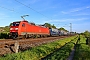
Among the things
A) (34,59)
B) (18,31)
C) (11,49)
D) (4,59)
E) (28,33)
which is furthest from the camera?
(28,33)

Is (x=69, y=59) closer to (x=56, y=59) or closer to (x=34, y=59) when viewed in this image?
(x=56, y=59)

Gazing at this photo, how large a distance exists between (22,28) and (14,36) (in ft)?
8.17

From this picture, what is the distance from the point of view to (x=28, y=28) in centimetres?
3569

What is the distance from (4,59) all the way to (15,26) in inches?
832

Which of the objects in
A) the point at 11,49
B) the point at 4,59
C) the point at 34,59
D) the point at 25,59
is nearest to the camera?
the point at 4,59

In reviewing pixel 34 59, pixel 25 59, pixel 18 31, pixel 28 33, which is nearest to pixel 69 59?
pixel 34 59

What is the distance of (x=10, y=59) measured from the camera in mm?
10555

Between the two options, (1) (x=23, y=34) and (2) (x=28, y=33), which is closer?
(1) (x=23, y=34)

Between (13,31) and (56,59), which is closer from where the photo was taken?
(56,59)

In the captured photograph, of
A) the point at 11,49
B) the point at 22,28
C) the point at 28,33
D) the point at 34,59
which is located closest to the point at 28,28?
the point at 28,33

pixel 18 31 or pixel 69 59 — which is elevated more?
pixel 18 31

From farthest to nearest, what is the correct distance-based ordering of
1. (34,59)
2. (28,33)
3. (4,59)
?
(28,33) < (34,59) < (4,59)

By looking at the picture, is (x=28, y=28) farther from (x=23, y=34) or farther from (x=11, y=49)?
(x=11, y=49)

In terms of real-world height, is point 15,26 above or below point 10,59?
above
